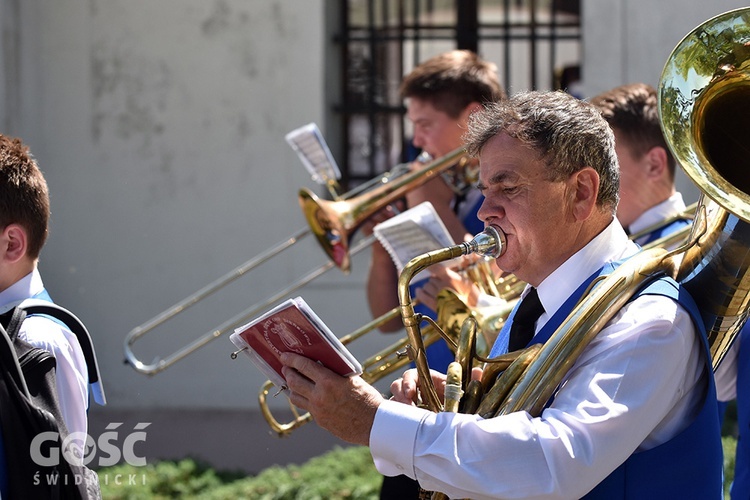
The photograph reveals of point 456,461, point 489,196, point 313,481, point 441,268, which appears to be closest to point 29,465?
point 456,461

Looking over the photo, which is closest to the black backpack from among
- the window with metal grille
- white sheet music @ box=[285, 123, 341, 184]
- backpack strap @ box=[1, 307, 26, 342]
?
backpack strap @ box=[1, 307, 26, 342]

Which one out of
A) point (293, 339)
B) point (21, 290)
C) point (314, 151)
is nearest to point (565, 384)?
point (293, 339)

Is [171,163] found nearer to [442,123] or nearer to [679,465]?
[442,123]

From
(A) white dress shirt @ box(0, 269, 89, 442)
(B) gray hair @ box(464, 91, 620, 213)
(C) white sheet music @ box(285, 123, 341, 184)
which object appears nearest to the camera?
(B) gray hair @ box(464, 91, 620, 213)

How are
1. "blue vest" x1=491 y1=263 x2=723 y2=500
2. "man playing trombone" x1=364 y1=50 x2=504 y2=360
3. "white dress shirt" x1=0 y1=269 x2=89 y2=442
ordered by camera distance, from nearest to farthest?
"blue vest" x1=491 y1=263 x2=723 y2=500 → "white dress shirt" x1=0 y1=269 x2=89 y2=442 → "man playing trombone" x1=364 y1=50 x2=504 y2=360

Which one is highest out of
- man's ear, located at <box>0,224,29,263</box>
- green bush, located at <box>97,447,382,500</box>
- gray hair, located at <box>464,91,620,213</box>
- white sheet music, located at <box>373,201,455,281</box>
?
gray hair, located at <box>464,91,620,213</box>

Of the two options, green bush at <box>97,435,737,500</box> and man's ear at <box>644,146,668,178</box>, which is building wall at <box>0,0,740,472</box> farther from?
man's ear at <box>644,146,668,178</box>

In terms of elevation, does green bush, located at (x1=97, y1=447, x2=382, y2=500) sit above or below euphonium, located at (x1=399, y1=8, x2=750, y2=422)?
below

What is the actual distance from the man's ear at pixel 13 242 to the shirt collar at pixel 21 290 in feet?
0.17

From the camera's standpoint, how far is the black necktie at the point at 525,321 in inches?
90.4

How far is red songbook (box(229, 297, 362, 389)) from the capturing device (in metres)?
2.06

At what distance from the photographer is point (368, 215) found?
4.30 meters

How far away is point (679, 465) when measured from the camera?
6.62 feet

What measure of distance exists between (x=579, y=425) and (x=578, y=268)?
0.40 metres
